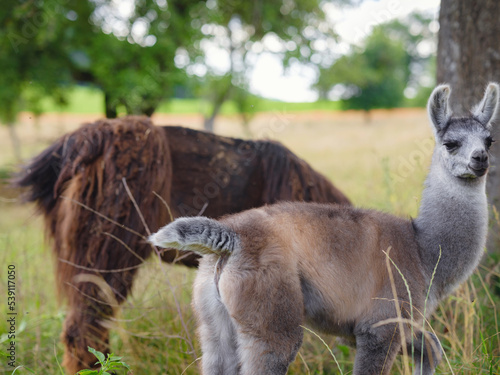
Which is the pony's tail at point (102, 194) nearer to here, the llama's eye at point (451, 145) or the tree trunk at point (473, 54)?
the llama's eye at point (451, 145)

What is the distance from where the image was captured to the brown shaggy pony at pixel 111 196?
3428 millimetres

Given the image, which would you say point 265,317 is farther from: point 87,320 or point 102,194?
point 102,194

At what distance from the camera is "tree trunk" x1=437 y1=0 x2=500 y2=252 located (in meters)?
4.10

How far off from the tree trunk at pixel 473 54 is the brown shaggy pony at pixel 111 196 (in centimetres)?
177

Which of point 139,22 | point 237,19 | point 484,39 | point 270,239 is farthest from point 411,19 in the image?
point 270,239

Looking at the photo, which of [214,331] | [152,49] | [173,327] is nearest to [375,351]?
[214,331]

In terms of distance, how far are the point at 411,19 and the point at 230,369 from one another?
47.3 metres

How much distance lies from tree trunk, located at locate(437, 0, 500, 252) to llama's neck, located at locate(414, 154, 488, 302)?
157cm

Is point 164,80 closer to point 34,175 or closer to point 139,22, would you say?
point 139,22

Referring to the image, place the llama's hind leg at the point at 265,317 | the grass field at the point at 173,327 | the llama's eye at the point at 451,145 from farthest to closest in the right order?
the grass field at the point at 173,327 → the llama's eye at the point at 451,145 → the llama's hind leg at the point at 265,317

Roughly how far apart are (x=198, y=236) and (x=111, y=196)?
1.69m

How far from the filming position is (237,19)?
46.2 feet

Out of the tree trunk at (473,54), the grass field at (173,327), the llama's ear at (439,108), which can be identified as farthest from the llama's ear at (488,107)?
the tree trunk at (473,54)

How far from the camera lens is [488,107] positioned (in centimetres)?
286
